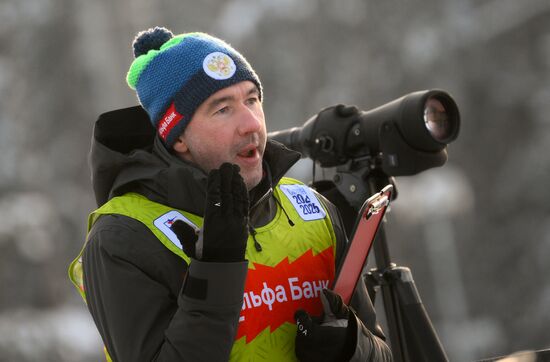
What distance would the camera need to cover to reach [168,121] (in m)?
2.29

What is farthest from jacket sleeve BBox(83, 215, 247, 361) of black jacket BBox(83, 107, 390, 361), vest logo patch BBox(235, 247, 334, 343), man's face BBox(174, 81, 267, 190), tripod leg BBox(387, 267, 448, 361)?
tripod leg BBox(387, 267, 448, 361)

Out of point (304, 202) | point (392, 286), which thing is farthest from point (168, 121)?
point (392, 286)

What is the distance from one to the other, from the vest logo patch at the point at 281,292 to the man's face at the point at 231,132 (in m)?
0.25

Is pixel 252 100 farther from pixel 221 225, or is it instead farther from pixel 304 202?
pixel 221 225

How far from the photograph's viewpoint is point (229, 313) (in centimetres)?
187

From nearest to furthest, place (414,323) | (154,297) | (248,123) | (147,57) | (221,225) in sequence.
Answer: (221,225)
(154,297)
(248,123)
(147,57)
(414,323)

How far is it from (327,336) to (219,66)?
78cm

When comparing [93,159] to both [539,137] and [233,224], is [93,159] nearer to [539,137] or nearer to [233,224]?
[233,224]

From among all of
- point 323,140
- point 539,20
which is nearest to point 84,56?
point 539,20

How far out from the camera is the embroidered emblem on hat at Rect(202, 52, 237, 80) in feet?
7.33

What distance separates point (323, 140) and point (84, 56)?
22993mm

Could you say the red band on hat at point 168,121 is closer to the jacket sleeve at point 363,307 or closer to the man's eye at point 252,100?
the man's eye at point 252,100

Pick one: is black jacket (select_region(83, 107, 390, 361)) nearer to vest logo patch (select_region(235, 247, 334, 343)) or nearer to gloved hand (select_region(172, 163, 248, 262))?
gloved hand (select_region(172, 163, 248, 262))

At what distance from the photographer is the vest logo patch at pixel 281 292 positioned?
2.08 meters
